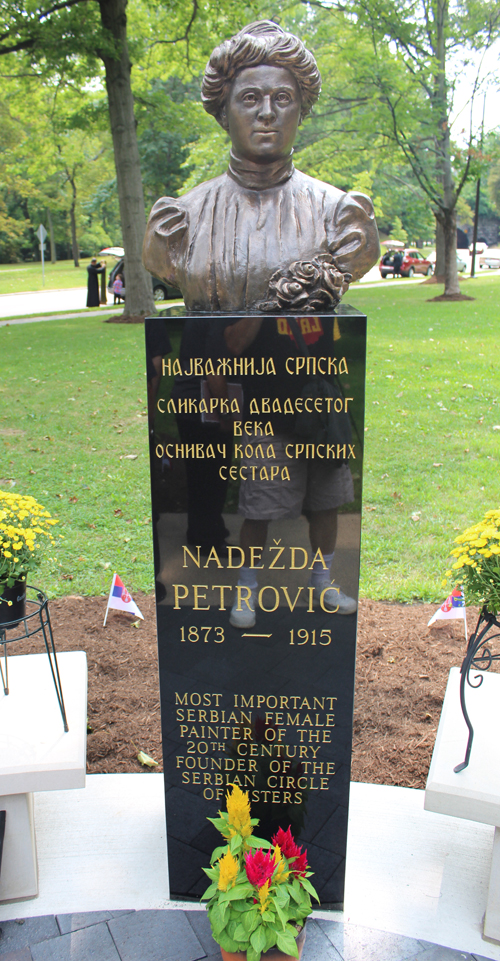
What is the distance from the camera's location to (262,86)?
2500 millimetres

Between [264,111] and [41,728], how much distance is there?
244cm

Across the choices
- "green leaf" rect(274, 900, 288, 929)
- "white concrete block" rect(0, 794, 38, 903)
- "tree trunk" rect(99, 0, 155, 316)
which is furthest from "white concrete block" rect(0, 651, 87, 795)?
"tree trunk" rect(99, 0, 155, 316)

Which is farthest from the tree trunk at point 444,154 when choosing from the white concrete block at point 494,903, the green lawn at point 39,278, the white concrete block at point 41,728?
the green lawn at point 39,278

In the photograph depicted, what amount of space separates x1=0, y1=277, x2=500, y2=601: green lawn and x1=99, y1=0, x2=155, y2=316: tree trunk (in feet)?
4.91

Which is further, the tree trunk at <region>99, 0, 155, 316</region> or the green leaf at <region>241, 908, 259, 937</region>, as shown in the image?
the tree trunk at <region>99, 0, 155, 316</region>

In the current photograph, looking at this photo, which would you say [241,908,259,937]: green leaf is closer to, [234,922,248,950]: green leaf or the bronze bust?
[234,922,248,950]: green leaf

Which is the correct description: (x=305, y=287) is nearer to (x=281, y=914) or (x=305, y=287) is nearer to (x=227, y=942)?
(x=281, y=914)

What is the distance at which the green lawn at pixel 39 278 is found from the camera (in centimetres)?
3284

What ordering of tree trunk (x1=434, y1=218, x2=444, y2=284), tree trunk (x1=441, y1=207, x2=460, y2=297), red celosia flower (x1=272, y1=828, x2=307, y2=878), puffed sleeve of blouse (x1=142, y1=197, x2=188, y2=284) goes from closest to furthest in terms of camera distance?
red celosia flower (x1=272, y1=828, x2=307, y2=878)
puffed sleeve of blouse (x1=142, y1=197, x2=188, y2=284)
tree trunk (x1=441, y1=207, x2=460, y2=297)
tree trunk (x1=434, y1=218, x2=444, y2=284)

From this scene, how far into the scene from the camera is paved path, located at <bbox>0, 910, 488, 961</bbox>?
8.09 feet

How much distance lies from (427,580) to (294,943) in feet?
9.57

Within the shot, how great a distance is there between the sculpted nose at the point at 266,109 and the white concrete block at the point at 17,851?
2607 mm

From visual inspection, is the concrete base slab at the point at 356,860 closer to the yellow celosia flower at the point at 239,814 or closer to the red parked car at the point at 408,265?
the yellow celosia flower at the point at 239,814

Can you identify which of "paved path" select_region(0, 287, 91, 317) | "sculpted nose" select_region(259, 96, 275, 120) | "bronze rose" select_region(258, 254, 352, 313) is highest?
"sculpted nose" select_region(259, 96, 275, 120)
